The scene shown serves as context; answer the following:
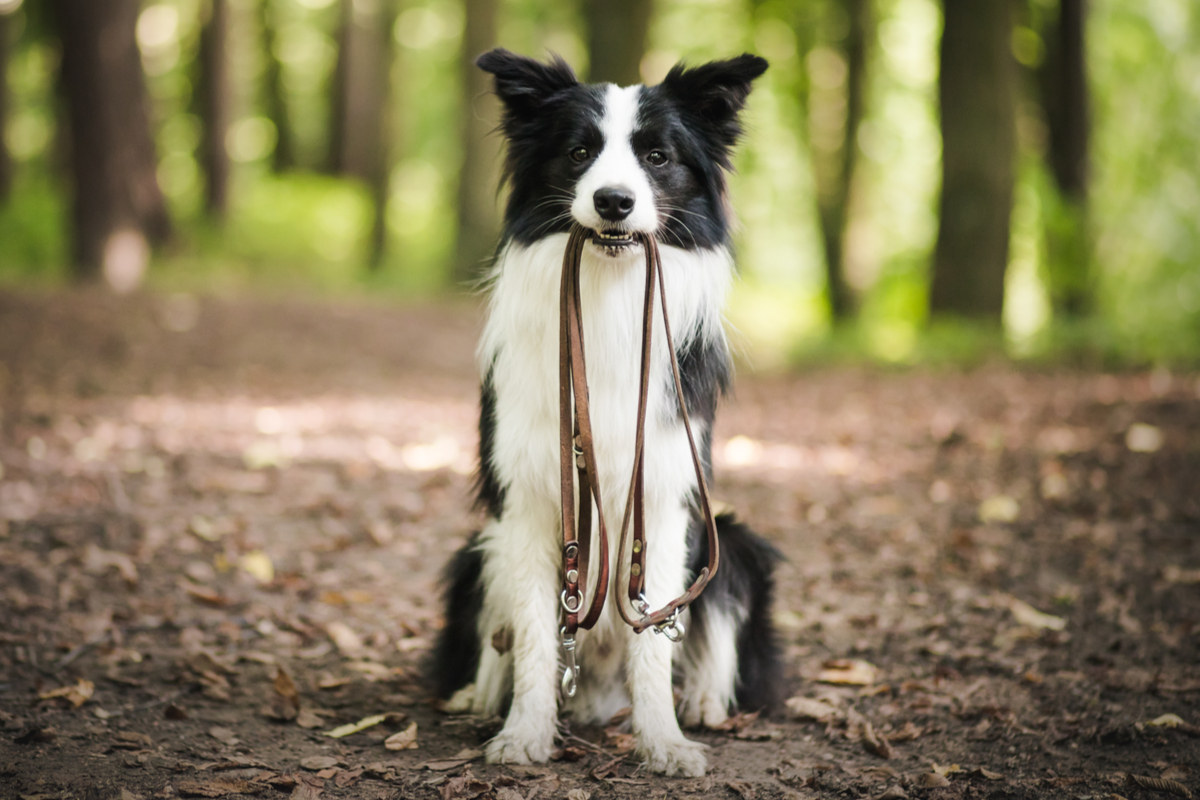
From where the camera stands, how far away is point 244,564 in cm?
439

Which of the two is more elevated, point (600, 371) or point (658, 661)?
point (600, 371)

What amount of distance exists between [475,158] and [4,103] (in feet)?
35.2

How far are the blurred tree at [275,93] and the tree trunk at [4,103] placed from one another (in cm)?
651

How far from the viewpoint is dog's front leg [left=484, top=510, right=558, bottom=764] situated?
281 centimetres

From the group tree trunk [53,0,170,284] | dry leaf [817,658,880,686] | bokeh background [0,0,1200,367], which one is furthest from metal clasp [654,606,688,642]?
tree trunk [53,0,170,284]

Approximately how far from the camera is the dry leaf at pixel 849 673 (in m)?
3.53

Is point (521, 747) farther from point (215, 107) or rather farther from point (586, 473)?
point (215, 107)

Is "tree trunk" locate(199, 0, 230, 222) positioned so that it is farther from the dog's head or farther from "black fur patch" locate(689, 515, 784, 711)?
"black fur patch" locate(689, 515, 784, 711)

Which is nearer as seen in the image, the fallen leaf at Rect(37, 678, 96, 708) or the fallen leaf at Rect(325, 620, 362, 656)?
the fallen leaf at Rect(37, 678, 96, 708)

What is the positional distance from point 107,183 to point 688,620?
9.48m

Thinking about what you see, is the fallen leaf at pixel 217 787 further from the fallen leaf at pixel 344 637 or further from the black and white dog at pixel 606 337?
the fallen leaf at pixel 344 637

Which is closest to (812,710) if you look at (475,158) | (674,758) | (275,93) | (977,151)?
(674,758)

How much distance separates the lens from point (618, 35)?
38.6 ft

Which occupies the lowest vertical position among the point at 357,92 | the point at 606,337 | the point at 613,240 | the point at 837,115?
the point at 606,337
